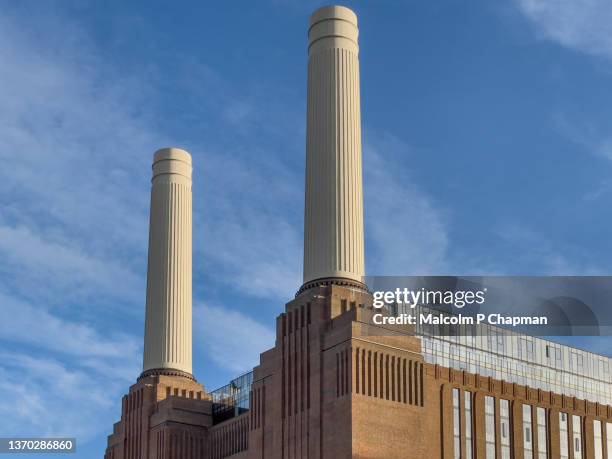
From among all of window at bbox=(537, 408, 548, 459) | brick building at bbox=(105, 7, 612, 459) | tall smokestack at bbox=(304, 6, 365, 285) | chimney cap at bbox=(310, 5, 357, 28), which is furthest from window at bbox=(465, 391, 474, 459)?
chimney cap at bbox=(310, 5, 357, 28)

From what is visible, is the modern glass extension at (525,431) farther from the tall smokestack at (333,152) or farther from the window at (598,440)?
the tall smokestack at (333,152)

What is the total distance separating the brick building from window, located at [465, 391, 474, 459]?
4.1 inches

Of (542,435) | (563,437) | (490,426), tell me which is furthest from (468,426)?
Answer: (563,437)

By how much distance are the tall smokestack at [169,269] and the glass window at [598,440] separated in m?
38.8

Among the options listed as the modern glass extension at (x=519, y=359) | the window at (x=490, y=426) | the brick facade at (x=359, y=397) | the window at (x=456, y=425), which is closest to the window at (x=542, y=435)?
the brick facade at (x=359, y=397)

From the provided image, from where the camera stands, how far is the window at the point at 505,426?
9838 cm

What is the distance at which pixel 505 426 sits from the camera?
99.4 m

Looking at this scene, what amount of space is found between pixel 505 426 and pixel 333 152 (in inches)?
998

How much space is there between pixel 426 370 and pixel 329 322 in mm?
8122

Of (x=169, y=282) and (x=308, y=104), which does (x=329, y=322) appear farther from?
(x=169, y=282)

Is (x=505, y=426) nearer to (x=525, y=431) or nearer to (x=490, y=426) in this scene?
(x=490, y=426)

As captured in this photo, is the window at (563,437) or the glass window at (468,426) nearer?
the glass window at (468,426)

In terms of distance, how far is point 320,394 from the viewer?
93062 millimetres

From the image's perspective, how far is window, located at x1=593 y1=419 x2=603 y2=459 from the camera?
10475 centimetres
